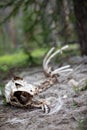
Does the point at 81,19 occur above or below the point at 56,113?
above

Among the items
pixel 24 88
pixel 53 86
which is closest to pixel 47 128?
pixel 24 88

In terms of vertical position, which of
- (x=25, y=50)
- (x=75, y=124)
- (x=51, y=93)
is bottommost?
(x=75, y=124)

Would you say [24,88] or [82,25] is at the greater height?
[82,25]

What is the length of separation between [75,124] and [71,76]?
2.94 metres

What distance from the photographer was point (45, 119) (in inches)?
210

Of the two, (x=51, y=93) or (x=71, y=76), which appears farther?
(x=71, y=76)

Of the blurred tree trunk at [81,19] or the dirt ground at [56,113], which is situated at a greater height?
the blurred tree trunk at [81,19]

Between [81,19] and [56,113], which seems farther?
[81,19]

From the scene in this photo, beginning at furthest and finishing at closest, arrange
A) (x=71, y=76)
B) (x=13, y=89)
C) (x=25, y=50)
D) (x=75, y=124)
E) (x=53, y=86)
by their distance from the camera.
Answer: (x=25, y=50) → (x=71, y=76) → (x=53, y=86) → (x=13, y=89) → (x=75, y=124)

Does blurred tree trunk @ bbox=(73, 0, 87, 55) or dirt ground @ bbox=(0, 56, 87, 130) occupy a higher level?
blurred tree trunk @ bbox=(73, 0, 87, 55)

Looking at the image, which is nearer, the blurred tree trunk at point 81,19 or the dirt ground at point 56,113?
Result: the dirt ground at point 56,113

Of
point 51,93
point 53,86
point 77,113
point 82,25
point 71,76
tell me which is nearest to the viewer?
point 77,113

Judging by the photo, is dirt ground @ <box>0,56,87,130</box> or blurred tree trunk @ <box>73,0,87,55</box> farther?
blurred tree trunk @ <box>73,0,87,55</box>

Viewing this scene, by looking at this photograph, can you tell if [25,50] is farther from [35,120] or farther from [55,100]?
[35,120]
